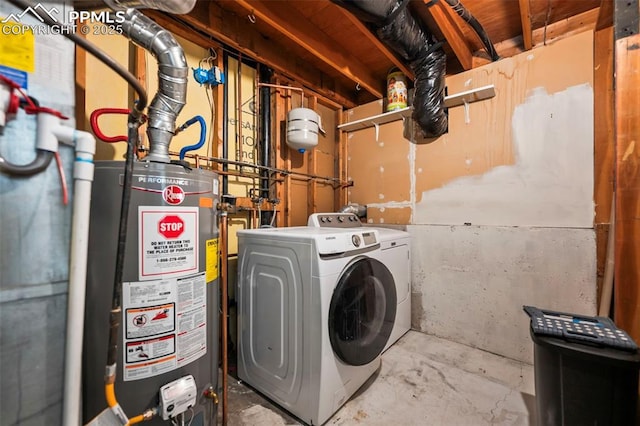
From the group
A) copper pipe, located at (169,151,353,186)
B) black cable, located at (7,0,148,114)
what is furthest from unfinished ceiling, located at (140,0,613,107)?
black cable, located at (7,0,148,114)

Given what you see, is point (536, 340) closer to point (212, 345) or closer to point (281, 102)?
point (212, 345)

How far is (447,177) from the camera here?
2.18 meters

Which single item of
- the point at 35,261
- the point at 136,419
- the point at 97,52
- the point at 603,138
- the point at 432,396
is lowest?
the point at 432,396

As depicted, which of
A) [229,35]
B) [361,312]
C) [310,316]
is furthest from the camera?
[229,35]

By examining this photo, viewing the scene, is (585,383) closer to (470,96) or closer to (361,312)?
(361,312)

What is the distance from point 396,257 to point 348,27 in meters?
1.83

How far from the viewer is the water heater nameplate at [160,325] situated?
854 millimetres

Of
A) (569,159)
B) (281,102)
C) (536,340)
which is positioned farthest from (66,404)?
(569,159)

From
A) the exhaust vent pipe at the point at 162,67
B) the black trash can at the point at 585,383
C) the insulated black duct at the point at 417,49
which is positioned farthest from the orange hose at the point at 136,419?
the insulated black duct at the point at 417,49

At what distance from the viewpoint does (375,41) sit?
1.80 metres

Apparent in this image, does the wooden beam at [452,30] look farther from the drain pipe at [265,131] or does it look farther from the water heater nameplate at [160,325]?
the water heater nameplate at [160,325]

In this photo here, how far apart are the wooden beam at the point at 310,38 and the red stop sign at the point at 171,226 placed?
132cm

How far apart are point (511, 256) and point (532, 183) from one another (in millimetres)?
548

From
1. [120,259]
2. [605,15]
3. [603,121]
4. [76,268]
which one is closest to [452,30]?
[605,15]
